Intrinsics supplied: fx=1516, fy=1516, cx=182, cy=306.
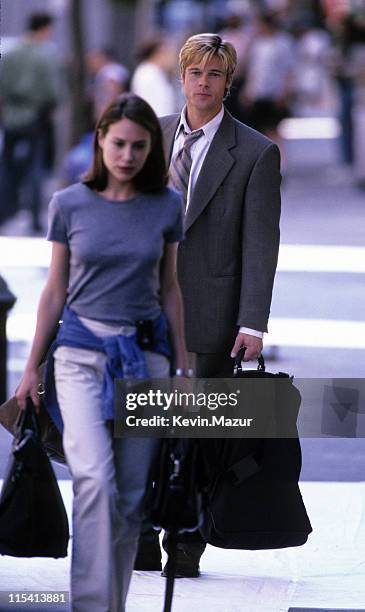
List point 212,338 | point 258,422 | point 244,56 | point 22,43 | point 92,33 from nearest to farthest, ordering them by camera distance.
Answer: point 258,422 → point 212,338 → point 22,43 → point 244,56 → point 92,33

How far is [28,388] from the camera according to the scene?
4422 millimetres

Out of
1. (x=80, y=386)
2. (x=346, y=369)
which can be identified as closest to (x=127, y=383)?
(x=80, y=386)

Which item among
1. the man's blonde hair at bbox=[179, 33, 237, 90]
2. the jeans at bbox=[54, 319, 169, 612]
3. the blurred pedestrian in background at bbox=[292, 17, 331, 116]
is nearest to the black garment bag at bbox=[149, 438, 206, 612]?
the jeans at bbox=[54, 319, 169, 612]

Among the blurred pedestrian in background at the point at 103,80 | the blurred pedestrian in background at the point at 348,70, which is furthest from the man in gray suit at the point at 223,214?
the blurred pedestrian in background at the point at 348,70

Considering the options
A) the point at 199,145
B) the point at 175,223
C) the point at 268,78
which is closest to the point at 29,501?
the point at 175,223

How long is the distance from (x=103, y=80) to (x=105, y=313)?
39.7 ft

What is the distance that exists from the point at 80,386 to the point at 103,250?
40 centimetres

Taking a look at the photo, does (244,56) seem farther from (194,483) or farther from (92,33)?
(92,33)

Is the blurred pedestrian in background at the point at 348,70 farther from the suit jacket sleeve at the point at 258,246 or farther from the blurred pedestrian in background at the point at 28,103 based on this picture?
the suit jacket sleeve at the point at 258,246

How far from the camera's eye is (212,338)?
525 centimetres

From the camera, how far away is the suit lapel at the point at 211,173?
509cm

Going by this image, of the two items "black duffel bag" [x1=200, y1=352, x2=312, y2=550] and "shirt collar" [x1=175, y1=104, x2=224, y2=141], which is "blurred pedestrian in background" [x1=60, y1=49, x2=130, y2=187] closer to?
"shirt collar" [x1=175, y1=104, x2=224, y2=141]

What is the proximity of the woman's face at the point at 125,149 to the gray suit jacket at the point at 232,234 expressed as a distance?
80 cm

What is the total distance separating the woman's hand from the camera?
173 inches
